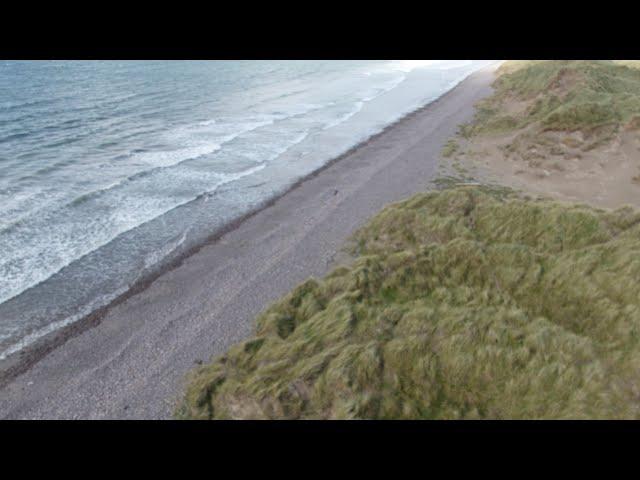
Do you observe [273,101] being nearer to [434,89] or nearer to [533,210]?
→ [434,89]

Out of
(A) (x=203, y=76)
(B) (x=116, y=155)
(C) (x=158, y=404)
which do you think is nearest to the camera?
(C) (x=158, y=404)

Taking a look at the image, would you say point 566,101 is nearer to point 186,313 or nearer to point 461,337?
point 461,337

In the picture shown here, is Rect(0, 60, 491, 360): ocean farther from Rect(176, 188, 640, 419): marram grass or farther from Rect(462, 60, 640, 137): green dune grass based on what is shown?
Rect(462, 60, 640, 137): green dune grass

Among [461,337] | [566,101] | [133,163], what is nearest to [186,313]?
[461,337]

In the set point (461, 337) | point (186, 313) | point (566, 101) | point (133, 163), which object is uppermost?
point (566, 101)

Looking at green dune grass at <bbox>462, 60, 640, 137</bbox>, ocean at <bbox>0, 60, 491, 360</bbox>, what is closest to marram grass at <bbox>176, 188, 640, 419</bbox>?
ocean at <bbox>0, 60, 491, 360</bbox>

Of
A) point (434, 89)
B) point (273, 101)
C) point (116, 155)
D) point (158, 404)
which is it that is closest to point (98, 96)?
point (273, 101)
